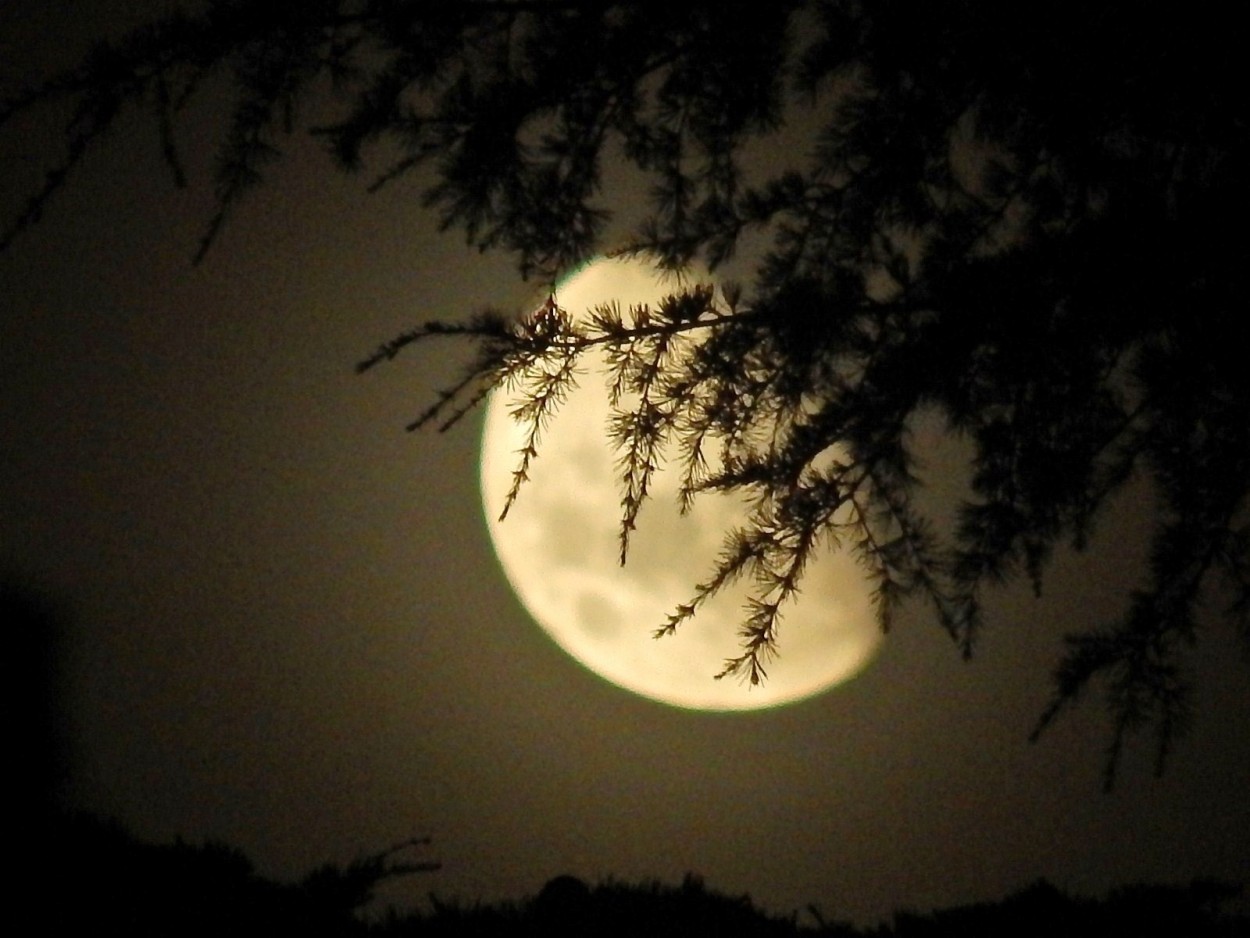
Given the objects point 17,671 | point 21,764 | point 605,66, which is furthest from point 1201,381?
point 17,671

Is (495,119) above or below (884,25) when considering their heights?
below

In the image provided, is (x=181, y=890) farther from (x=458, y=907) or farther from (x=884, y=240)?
(x=884, y=240)

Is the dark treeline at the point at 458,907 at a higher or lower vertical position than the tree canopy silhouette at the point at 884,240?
lower

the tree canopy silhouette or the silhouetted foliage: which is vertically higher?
the tree canopy silhouette

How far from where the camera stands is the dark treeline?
115cm

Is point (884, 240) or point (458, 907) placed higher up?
point (884, 240)

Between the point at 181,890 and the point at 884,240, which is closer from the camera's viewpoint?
the point at 181,890

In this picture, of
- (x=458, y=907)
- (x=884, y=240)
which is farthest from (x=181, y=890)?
(x=884, y=240)

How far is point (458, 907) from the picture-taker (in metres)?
1.37

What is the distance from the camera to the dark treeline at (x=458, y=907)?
115 cm

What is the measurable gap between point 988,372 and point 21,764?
354cm

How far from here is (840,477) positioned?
2.00m

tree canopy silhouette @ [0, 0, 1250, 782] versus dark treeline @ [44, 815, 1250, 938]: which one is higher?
tree canopy silhouette @ [0, 0, 1250, 782]

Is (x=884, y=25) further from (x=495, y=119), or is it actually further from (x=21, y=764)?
(x=21, y=764)
